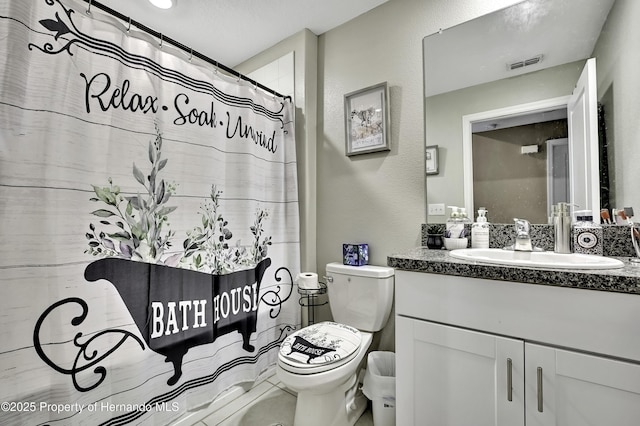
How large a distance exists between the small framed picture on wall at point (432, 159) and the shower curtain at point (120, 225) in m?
1.03

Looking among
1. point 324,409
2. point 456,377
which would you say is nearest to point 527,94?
point 456,377

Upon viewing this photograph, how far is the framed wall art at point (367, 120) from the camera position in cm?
171

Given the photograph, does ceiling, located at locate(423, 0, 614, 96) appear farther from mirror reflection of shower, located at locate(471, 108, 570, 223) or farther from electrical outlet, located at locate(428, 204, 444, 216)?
electrical outlet, located at locate(428, 204, 444, 216)

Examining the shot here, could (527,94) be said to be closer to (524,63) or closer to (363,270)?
(524,63)

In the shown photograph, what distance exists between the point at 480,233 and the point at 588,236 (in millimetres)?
385

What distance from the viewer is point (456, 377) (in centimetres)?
99

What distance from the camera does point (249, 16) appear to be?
184 centimetres

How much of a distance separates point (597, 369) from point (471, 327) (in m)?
0.32

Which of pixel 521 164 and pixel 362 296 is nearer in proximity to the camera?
pixel 521 164

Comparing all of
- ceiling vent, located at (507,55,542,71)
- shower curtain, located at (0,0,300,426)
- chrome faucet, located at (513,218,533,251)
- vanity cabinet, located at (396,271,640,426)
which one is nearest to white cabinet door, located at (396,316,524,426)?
Result: vanity cabinet, located at (396,271,640,426)

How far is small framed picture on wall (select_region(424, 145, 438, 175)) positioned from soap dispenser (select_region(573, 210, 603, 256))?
0.66 m

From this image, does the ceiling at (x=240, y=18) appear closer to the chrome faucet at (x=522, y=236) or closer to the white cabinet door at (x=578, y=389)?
the chrome faucet at (x=522, y=236)

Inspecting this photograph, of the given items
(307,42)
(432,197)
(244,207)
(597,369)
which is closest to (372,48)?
(307,42)

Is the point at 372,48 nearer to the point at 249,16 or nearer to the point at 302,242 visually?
the point at 249,16
